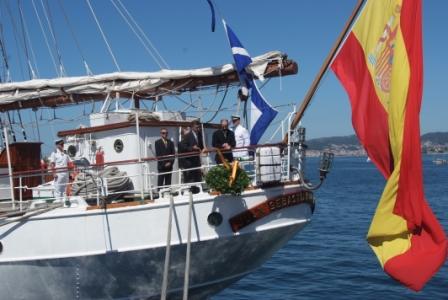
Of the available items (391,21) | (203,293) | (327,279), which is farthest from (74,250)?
(327,279)

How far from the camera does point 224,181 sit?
10.7m

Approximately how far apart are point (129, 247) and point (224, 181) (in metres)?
2.25

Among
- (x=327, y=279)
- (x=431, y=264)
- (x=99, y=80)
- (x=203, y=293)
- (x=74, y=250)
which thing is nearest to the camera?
(x=431, y=264)

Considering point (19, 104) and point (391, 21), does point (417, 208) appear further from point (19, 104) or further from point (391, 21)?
point (19, 104)

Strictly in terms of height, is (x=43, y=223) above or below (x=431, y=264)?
above

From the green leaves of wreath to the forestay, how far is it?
2.87m

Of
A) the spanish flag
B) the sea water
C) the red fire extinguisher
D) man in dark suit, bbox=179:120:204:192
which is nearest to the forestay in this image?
the red fire extinguisher

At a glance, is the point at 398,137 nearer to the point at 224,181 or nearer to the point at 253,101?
the point at 224,181

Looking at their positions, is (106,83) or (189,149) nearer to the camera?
(189,149)

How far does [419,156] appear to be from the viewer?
966 cm

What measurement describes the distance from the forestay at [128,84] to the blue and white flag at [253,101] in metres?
0.36

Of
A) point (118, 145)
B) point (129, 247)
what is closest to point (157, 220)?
point (129, 247)

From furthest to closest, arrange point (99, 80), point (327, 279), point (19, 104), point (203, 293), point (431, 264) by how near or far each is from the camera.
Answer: point (327, 279), point (19, 104), point (99, 80), point (203, 293), point (431, 264)

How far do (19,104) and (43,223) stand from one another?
5.83 metres
